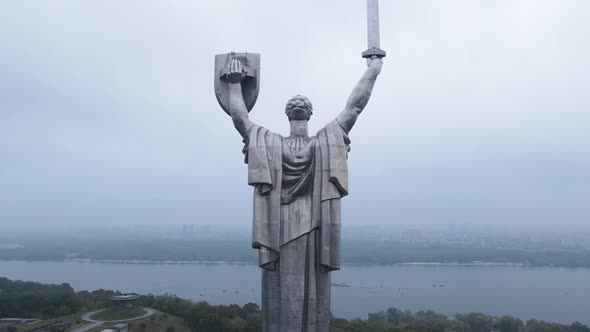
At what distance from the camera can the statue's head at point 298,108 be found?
7.16 meters

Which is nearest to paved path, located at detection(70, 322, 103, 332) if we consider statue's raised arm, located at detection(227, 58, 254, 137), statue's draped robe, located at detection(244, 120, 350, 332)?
statue's draped robe, located at detection(244, 120, 350, 332)

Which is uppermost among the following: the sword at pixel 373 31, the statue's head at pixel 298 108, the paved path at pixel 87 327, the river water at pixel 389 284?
the sword at pixel 373 31

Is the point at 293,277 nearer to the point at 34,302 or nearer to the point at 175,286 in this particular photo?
the point at 34,302

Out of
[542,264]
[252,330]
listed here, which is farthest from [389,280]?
[252,330]

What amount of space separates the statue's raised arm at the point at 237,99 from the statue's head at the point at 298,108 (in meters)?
0.63

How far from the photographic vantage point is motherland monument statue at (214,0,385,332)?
21.5 feet

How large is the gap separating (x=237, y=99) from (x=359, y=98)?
192 centimetres

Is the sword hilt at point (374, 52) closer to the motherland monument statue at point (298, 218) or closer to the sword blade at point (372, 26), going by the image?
the sword blade at point (372, 26)

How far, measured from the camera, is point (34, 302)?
119 ft

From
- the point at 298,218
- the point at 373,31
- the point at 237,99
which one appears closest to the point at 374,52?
the point at 373,31

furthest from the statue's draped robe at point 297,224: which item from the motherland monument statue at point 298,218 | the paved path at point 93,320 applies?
the paved path at point 93,320

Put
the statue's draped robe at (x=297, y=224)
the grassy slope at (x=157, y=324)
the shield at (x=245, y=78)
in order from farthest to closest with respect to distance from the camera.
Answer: the grassy slope at (x=157, y=324), the shield at (x=245, y=78), the statue's draped robe at (x=297, y=224)

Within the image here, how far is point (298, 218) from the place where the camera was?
6703 mm

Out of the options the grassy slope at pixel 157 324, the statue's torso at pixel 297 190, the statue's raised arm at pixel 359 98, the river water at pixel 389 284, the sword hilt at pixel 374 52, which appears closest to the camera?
the statue's torso at pixel 297 190
